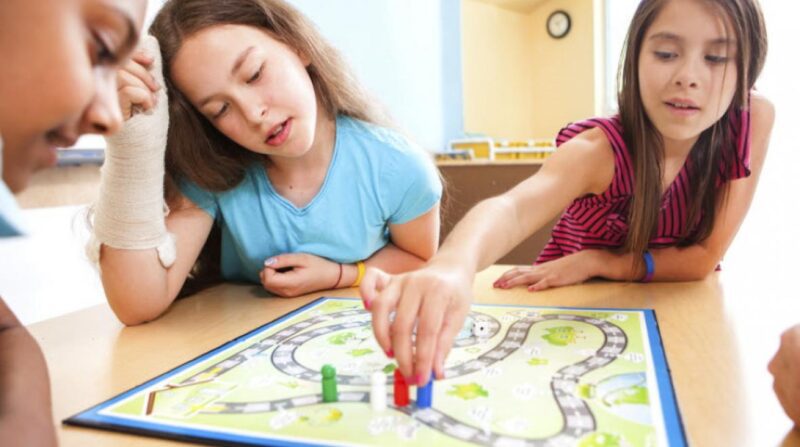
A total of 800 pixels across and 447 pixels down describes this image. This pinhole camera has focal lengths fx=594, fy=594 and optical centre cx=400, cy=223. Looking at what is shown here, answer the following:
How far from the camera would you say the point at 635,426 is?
0.37m

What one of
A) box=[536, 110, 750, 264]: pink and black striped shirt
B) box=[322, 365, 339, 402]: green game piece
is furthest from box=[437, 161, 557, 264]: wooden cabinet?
box=[322, 365, 339, 402]: green game piece

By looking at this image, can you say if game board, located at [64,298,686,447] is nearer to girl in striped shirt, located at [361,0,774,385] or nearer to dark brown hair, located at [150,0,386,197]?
girl in striped shirt, located at [361,0,774,385]

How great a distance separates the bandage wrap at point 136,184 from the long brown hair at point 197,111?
2.0 inches

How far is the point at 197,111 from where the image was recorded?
0.85 metres

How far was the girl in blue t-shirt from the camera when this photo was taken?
742 millimetres

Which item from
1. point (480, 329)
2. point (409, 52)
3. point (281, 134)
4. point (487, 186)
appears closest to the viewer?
point (480, 329)

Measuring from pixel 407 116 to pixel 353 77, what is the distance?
80.3 inches

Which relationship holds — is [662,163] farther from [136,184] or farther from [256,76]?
[136,184]

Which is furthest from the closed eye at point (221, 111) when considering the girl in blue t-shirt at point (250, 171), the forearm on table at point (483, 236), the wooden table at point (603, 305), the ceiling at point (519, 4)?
the ceiling at point (519, 4)

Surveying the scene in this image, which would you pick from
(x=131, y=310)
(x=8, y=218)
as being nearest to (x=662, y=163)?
(x=131, y=310)

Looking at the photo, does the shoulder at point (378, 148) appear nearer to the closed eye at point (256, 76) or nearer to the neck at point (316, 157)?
the neck at point (316, 157)

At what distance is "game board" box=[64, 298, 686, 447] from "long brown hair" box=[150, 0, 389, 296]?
358 mm

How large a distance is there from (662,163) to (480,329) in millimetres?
492

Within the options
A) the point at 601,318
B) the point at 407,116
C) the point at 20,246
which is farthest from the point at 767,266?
the point at 407,116
